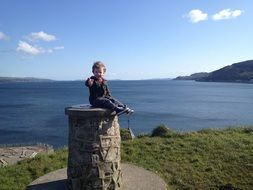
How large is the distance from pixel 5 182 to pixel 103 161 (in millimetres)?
5322

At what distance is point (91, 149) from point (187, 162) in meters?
5.50

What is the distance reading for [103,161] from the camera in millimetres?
7191

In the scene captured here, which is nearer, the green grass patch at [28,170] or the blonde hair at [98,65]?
the blonde hair at [98,65]

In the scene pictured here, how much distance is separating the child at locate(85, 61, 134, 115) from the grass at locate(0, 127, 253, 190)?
365 cm

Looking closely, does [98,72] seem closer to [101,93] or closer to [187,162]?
[101,93]

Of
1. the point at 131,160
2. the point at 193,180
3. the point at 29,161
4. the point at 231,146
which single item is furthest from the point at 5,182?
the point at 231,146

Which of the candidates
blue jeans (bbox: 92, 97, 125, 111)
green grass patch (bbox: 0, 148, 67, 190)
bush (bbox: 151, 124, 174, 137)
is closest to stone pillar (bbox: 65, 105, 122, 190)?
blue jeans (bbox: 92, 97, 125, 111)

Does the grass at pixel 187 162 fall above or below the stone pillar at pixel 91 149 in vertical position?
below

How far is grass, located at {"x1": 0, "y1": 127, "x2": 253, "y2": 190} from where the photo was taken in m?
10.3

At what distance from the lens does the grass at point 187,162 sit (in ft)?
33.9

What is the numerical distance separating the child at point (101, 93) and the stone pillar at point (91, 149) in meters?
0.20

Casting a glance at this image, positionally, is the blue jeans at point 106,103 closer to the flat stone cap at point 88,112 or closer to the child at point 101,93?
the child at point 101,93

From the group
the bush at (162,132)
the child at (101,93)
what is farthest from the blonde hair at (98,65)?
the bush at (162,132)

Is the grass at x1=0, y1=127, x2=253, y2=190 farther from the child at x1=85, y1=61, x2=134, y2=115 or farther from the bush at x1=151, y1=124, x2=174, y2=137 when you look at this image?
the child at x1=85, y1=61, x2=134, y2=115
